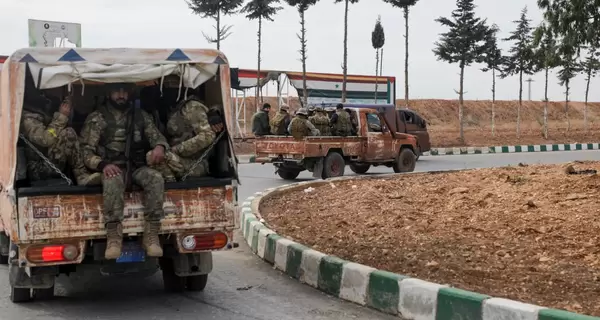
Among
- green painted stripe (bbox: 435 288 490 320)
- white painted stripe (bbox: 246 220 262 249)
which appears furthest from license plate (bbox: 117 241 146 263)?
white painted stripe (bbox: 246 220 262 249)

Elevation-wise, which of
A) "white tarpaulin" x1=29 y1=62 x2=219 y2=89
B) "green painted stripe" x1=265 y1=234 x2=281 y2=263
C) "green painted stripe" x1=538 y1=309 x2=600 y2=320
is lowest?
"green painted stripe" x1=265 y1=234 x2=281 y2=263

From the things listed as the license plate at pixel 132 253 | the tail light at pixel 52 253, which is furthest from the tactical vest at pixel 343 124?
the tail light at pixel 52 253

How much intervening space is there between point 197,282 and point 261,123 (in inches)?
436

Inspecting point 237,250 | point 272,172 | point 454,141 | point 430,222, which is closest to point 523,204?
point 430,222

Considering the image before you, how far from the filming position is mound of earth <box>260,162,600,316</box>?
6.05 meters

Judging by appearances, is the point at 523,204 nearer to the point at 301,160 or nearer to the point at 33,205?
the point at 33,205

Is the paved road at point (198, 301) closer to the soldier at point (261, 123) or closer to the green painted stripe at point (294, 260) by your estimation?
the green painted stripe at point (294, 260)

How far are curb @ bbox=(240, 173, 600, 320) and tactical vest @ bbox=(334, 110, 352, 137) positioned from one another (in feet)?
30.1

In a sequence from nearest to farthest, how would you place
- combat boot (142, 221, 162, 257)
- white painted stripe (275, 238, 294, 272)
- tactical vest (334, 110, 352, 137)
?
1. combat boot (142, 221, 162, 257)
2. white painted stripe (275, 238, 294, 272)
3. tactical vest (334, 110, 352, 137)

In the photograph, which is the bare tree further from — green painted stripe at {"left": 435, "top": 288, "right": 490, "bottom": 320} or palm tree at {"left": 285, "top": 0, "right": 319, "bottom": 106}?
green painted stripe at {"left": 435, "top": 288, "right": 490, "bottom": 320}

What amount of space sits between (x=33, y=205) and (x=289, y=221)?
4.59 meters

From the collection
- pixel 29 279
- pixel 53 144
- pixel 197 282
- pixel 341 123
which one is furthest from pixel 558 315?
pixel 341 123

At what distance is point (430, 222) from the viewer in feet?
28.7

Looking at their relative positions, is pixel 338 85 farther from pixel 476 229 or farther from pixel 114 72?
pixel 114 72
